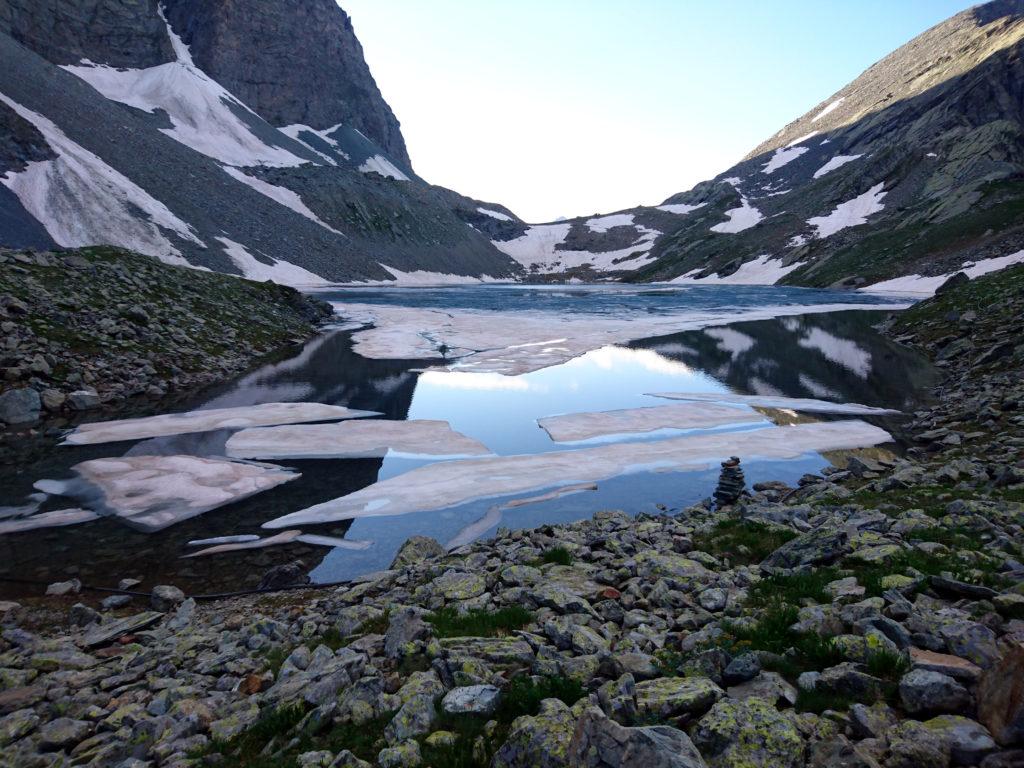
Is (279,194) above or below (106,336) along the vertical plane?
above

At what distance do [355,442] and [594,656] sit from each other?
1580 centimetres

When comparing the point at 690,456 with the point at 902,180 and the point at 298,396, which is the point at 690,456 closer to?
the point at 298,396

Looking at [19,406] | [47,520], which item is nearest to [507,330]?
[19,406]

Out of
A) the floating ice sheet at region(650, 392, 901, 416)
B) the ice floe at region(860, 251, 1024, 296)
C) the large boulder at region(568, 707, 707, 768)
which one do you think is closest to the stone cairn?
the floating ice sheet at region(650, 392, 901, 416)

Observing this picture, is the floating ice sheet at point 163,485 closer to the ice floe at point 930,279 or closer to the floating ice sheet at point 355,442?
the floating ice sheet at point 355,442

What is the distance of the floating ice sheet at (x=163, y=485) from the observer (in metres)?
14.3

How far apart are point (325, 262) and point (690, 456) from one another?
120 meters

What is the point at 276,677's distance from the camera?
7074 millimetres

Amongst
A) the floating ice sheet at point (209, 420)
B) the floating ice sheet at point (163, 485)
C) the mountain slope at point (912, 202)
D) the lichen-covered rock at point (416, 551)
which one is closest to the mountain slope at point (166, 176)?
the floating ice sheet at point (209, 420)

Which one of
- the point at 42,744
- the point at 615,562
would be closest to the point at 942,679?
the point at 615,562

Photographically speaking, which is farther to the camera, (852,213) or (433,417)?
(852,213)

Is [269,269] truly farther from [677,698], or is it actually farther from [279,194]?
[677,698]

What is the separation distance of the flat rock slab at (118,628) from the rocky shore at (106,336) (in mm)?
14743

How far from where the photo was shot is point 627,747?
4.06 m
